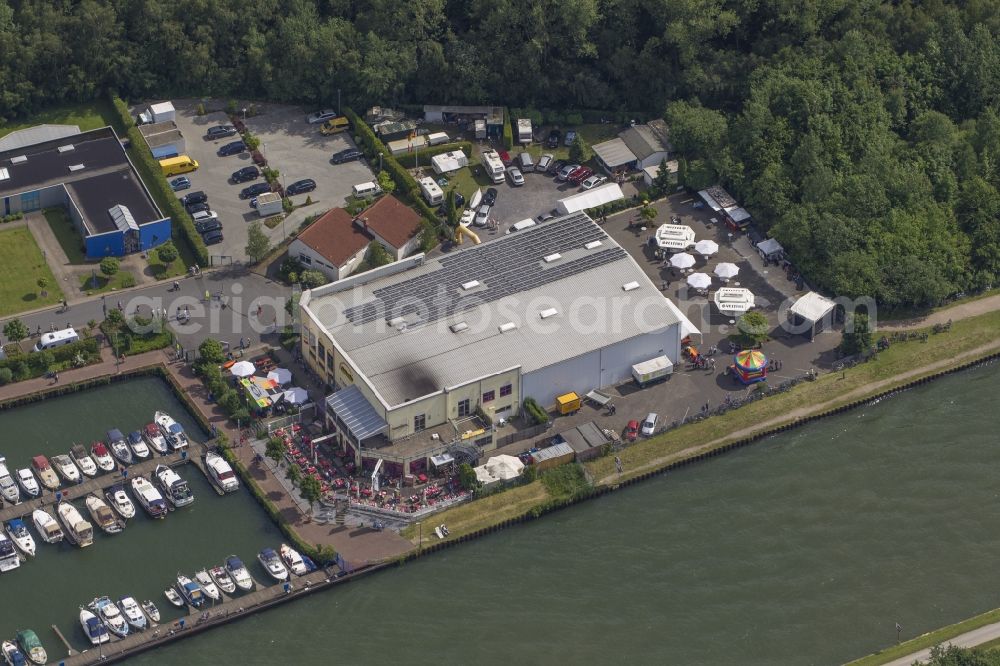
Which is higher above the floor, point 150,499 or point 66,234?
point 66,234

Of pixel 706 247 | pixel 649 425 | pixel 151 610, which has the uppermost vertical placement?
pixel 706 247

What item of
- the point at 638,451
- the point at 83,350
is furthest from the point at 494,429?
the point at 83,350

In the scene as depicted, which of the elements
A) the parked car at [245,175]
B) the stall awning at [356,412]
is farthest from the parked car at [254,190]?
the stall awning at [356,412]

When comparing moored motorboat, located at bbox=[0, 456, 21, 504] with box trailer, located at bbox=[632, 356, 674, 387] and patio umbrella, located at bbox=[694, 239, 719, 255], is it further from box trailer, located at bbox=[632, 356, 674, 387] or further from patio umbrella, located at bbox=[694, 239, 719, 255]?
patio umbrella, located at bbox=[694, 239, 719, 255]

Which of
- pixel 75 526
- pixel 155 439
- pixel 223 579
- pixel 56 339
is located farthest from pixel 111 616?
pixel 56 339

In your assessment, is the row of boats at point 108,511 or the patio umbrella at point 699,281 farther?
the patio umbrella at point 699,281

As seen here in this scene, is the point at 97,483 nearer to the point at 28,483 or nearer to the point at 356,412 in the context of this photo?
the point at 28,483

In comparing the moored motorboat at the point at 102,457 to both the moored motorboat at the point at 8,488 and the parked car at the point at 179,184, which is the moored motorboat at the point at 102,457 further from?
the parked car at the point at 179,184
